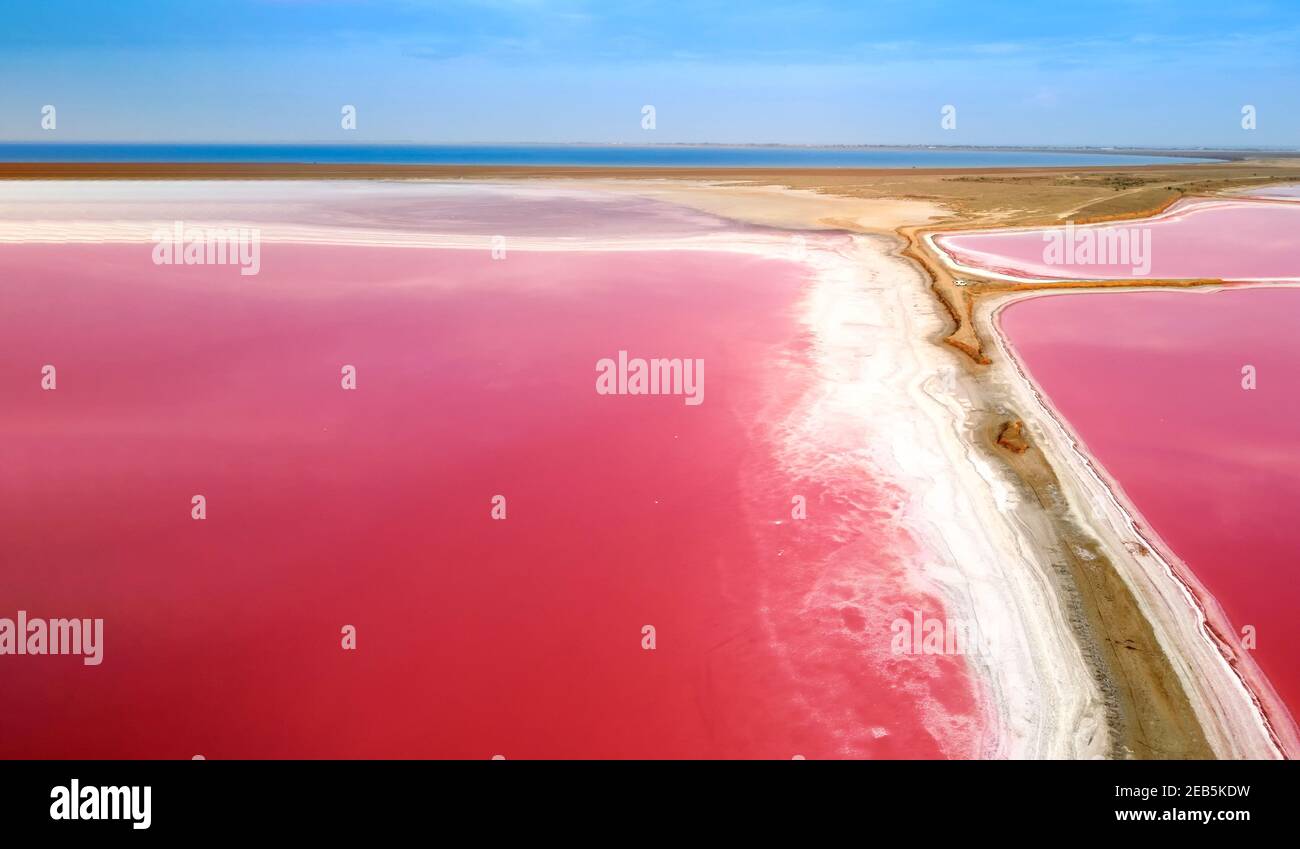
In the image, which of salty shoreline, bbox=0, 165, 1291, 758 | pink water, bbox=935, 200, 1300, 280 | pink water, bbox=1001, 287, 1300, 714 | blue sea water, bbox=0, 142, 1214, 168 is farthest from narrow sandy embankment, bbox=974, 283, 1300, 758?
blue sea water, bbox=0, 142, 1214, 168

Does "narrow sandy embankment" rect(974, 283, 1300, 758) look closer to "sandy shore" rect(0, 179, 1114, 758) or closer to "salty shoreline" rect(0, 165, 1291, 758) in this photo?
"salty shoreline" rect(0, 165, 1291, 758)

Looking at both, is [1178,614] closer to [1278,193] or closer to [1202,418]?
[1202,418]

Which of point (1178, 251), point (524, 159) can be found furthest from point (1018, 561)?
point (524, 159)

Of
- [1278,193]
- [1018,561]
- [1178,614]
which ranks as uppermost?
[1278,193]

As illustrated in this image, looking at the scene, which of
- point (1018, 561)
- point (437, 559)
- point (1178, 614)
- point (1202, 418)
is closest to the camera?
point (1178, 614)

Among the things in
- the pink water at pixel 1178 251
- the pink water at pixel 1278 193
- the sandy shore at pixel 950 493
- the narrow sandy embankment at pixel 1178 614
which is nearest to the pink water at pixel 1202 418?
the narrow sandy embankment at pixel 1178 614
